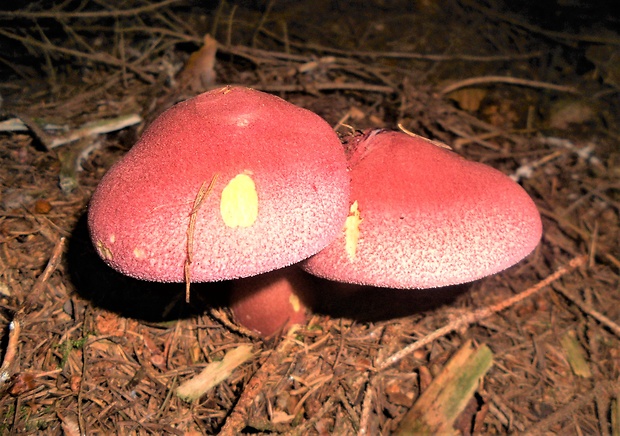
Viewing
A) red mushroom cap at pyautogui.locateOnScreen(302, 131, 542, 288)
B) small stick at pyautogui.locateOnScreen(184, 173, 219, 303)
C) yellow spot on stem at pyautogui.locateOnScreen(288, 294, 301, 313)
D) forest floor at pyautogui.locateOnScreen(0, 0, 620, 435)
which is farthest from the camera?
yellow spot on stem at pyautogui.locateOnScreen(288, 294, 301, 313)

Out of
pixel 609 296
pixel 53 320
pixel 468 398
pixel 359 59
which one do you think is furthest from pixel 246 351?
pixel 359 59

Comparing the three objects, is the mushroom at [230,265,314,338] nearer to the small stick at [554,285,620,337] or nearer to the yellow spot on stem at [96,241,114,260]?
the yellow spot on stem at [96,241,114,260]

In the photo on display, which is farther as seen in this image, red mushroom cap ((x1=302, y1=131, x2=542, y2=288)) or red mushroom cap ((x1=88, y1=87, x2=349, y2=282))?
red mushroom cap ((x1=302, y1=131, x2=542, y2=288))

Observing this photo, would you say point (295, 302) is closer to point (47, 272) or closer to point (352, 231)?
point (352, 231)

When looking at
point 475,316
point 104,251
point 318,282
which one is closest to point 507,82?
point 475,316

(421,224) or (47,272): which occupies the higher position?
(421,224)

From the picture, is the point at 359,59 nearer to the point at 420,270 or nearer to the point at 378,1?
the point at 378,1

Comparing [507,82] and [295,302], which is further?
[507,82]

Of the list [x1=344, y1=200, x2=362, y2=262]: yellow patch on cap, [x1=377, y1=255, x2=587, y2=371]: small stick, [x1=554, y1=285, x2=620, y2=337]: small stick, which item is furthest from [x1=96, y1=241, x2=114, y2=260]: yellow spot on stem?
[x1=554, y1=285, x2=620, y2=337]: small stick

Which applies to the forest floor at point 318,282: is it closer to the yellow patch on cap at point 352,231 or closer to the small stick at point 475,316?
the small stick at point 475,316
